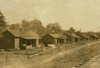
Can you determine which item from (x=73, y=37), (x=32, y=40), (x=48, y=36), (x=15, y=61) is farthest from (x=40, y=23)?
(x=15, y=61)

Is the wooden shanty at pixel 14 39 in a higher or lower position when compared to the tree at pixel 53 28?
lower

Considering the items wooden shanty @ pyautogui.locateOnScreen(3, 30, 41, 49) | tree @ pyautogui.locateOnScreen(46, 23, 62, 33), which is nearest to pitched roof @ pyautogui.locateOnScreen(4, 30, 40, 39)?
wooden shanty @ pyautogui.locateOnScreen(3, 30, 41, 49)

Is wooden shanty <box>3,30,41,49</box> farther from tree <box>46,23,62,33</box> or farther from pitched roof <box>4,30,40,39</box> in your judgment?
tree <box>46,23,62,33</box>

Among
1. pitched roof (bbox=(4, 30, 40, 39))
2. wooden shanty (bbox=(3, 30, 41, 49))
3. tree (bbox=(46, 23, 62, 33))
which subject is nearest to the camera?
wooden shanty (bbox=(3, 30, 41, 49))

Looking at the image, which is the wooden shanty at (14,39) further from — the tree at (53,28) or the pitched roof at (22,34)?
the tree at (53,28)

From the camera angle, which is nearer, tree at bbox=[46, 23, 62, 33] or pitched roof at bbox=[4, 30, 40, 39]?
pitched roof at bbox=[4, 30, 40, 39]

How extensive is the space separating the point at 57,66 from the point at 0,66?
7653 mm

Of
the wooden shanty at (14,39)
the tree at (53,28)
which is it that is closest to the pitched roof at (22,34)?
the wooden shanty at (14,39)

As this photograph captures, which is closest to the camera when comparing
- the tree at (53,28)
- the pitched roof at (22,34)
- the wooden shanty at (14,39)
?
the wooden shanty at (14,39)

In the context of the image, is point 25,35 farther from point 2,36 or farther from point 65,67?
point 65,67

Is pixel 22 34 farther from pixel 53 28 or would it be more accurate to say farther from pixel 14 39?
pixel 53 28

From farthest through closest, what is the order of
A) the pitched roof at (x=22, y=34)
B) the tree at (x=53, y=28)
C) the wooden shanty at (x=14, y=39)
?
1. the tree at (x=53, y=28)
2. the pitched roof at (x=22, y=34)
3. the wooden shanty at (x=14, y=39)

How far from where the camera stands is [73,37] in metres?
78.6

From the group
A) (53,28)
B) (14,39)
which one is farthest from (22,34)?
(53,28)
